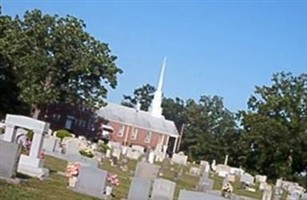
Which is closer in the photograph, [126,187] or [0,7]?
[126,187]

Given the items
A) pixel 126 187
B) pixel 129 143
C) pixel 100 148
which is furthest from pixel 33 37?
pixel 126 187

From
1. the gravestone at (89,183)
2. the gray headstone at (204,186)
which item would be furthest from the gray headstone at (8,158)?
the gray headstone at (204,186)

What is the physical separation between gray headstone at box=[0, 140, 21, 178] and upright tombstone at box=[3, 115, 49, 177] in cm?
367

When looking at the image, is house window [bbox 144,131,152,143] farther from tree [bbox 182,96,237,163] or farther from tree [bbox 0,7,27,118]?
tree [bbox 0,7,27,118]

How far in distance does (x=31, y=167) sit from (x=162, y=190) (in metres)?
4.02

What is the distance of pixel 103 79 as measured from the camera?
69625 mm

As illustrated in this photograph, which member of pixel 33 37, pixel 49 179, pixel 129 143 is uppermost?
pixel 33 37

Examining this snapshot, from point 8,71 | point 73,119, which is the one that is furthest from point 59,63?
point 73,119

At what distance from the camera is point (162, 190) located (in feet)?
71.6

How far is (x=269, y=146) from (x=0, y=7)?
28114 millimetres

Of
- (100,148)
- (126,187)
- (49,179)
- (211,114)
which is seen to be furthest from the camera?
(211,114)

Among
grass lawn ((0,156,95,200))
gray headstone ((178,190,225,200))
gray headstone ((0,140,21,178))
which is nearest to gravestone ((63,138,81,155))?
grass lawn ((0,156,95,200))

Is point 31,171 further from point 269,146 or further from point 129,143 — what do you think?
point 129,143

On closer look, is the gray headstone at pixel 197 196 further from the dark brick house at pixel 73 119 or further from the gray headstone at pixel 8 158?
the dark brick house at pixel 73 119
